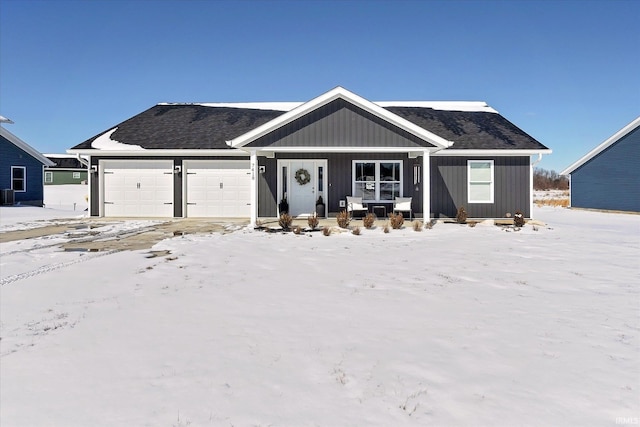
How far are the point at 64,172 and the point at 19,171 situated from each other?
80.7 ft

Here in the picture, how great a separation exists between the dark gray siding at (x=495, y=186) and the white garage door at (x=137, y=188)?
37.9 ft

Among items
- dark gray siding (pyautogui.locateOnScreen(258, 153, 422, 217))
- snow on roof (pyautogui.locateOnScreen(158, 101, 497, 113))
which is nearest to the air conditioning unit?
snow on roof (pyautogui.locateOnScreen(158, 101, 497, 113))

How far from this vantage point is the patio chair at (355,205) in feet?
50.1

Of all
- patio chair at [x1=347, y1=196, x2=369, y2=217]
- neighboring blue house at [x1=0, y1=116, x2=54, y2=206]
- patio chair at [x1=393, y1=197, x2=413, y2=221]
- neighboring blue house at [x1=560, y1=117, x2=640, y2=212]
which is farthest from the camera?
neighboring blue house at [x1=0, y1=116, x2=54, y2=206]

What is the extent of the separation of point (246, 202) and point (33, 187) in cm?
1772

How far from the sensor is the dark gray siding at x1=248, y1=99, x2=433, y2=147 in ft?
45.7

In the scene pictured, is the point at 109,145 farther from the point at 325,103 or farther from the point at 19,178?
the point at 19,178

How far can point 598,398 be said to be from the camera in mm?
2727

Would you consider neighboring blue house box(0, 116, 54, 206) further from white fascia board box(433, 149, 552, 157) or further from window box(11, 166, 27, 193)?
white fascia board box(433, 149, 552, 157)

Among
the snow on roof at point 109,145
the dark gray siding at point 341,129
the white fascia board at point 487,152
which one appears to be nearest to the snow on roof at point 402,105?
the white fascia board at point 487,152

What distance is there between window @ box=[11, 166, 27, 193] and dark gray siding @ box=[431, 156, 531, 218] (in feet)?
82.7

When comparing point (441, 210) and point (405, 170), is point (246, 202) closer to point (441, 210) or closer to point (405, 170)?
point (405, 170)

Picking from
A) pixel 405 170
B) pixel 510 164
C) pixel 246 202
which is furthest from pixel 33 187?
pixel 510 164

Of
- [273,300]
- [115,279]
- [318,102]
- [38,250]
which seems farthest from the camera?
[318,102]
